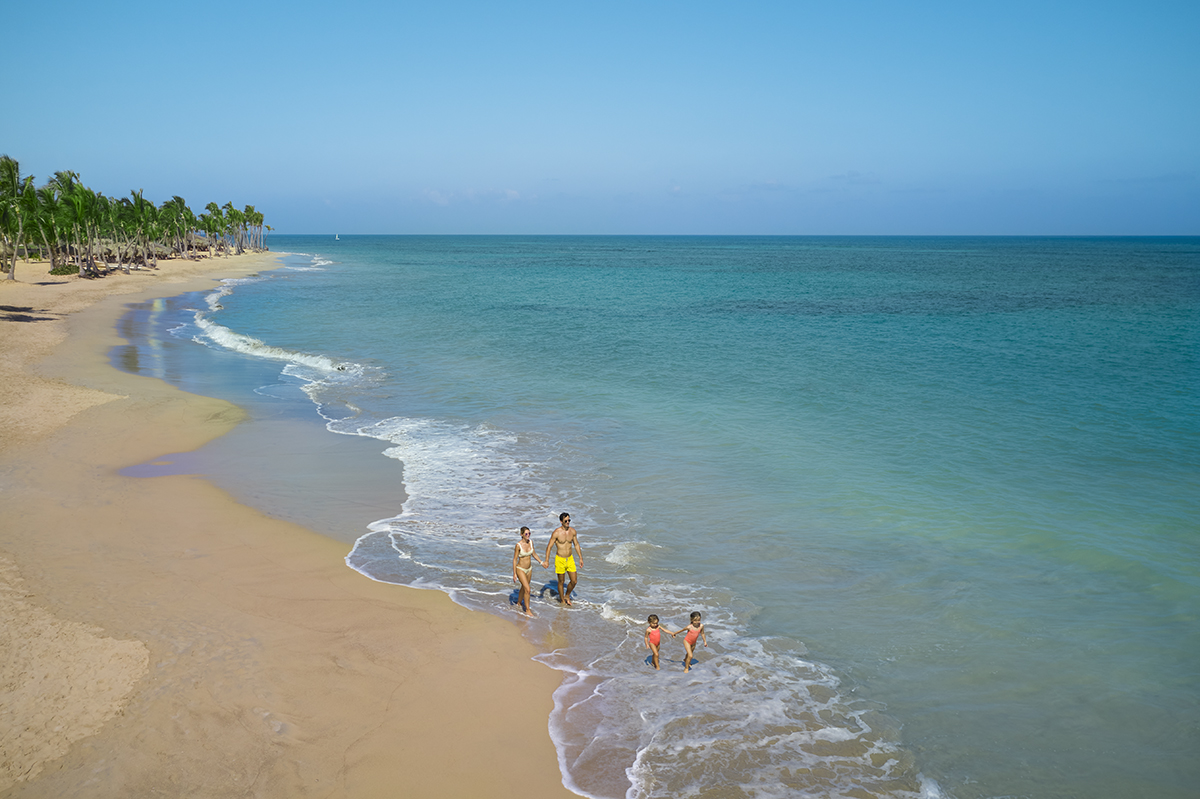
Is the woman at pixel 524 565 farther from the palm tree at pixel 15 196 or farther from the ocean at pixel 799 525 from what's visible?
the palm tree at pixel 15 196

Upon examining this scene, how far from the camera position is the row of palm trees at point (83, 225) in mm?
50688

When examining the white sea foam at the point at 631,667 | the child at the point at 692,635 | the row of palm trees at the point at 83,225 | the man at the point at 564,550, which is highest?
Result: the row of palm trees at the point at 83,225

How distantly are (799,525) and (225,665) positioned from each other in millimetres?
9852

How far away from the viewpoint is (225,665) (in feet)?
29.6

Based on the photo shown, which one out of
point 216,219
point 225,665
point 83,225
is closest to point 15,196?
point 83,225

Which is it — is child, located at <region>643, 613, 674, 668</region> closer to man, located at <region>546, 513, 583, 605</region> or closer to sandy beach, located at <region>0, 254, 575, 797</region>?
sandy beach, located at <region>0, 254, 575, 797</region>

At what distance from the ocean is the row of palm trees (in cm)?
2680

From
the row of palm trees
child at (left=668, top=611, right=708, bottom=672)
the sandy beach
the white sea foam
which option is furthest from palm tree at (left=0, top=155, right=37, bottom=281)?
child at (left=668, top=611, right=708, bottom=672)

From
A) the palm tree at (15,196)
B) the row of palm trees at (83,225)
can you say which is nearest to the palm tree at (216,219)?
the row of palm trees at (83,225)

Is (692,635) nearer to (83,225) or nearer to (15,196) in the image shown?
(15,196)

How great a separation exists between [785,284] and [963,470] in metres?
60.7

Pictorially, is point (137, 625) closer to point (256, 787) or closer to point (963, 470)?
point (256, 787)

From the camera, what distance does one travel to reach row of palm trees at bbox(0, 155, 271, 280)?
166 feet

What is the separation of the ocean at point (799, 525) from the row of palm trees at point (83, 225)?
26.8 m
